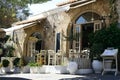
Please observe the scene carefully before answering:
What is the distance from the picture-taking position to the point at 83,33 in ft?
83.2

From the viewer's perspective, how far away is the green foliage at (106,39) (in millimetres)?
20016

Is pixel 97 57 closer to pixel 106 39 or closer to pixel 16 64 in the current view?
pixel 106 39

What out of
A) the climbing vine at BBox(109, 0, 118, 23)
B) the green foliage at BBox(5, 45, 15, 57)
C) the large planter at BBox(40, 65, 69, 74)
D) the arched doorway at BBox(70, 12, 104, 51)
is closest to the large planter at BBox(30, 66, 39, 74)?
the large planter at BBox(40, 65, 69, 74)

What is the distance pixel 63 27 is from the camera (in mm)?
26047

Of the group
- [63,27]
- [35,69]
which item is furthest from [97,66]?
[63,27]

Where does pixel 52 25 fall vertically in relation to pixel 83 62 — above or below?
above

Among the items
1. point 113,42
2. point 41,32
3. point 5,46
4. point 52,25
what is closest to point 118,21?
point 113,42

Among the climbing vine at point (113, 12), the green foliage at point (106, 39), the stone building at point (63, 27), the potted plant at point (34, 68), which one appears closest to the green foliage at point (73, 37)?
the stone building at point (63, 27)

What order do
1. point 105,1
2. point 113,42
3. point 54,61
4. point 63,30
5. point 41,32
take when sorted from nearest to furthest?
point 113,42 < point 105,1 < point 54,61 < point 63,30 < point 41,32

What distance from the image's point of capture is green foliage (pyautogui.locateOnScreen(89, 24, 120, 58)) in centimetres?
2002

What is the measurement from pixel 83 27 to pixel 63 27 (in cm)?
189

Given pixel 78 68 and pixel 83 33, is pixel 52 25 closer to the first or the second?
pixel 83 33

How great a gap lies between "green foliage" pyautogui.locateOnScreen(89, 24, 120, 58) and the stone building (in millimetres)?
1690

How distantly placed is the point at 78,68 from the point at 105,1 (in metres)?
5.75
